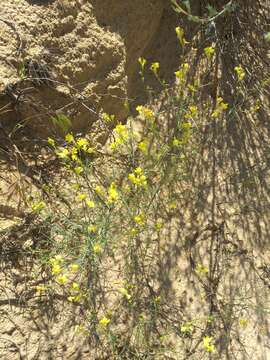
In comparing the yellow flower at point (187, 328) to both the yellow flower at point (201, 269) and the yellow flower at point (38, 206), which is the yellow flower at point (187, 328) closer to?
the yellow flower at point (201, 269)

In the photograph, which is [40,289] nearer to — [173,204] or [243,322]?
[173,204]

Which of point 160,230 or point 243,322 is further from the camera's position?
point 160,230

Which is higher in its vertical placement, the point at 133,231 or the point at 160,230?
the point at 160,230

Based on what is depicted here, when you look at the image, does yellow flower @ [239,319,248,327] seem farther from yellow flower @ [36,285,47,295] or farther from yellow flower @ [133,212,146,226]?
yellow flower @ [36,285,47,295]

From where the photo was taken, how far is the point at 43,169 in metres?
1.96

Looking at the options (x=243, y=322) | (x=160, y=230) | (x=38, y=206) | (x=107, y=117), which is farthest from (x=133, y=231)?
(x=243, y=322)

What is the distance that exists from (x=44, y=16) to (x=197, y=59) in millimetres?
975

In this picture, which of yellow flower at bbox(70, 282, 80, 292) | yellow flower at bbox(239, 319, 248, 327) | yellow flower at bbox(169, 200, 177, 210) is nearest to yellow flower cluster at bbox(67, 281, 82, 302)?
yellow flower at bbox(70, 282, 80, 292)

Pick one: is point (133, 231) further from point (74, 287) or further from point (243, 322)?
point (243, 322)

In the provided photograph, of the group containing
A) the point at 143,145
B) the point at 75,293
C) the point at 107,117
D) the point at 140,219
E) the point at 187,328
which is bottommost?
the point at 187,328

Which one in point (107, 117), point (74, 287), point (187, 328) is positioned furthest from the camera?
point (107, 117)

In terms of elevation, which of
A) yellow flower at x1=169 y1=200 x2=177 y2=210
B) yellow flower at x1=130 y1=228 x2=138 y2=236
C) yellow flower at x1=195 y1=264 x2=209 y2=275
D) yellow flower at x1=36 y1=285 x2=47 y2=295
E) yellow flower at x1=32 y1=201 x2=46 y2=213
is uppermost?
yellow flower at x1=169 y1=200 x2=177 y2=210

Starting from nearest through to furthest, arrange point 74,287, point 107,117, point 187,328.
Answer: point 74,287 < point 187,328 < point 107,117

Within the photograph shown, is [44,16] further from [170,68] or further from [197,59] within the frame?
[197,59]
